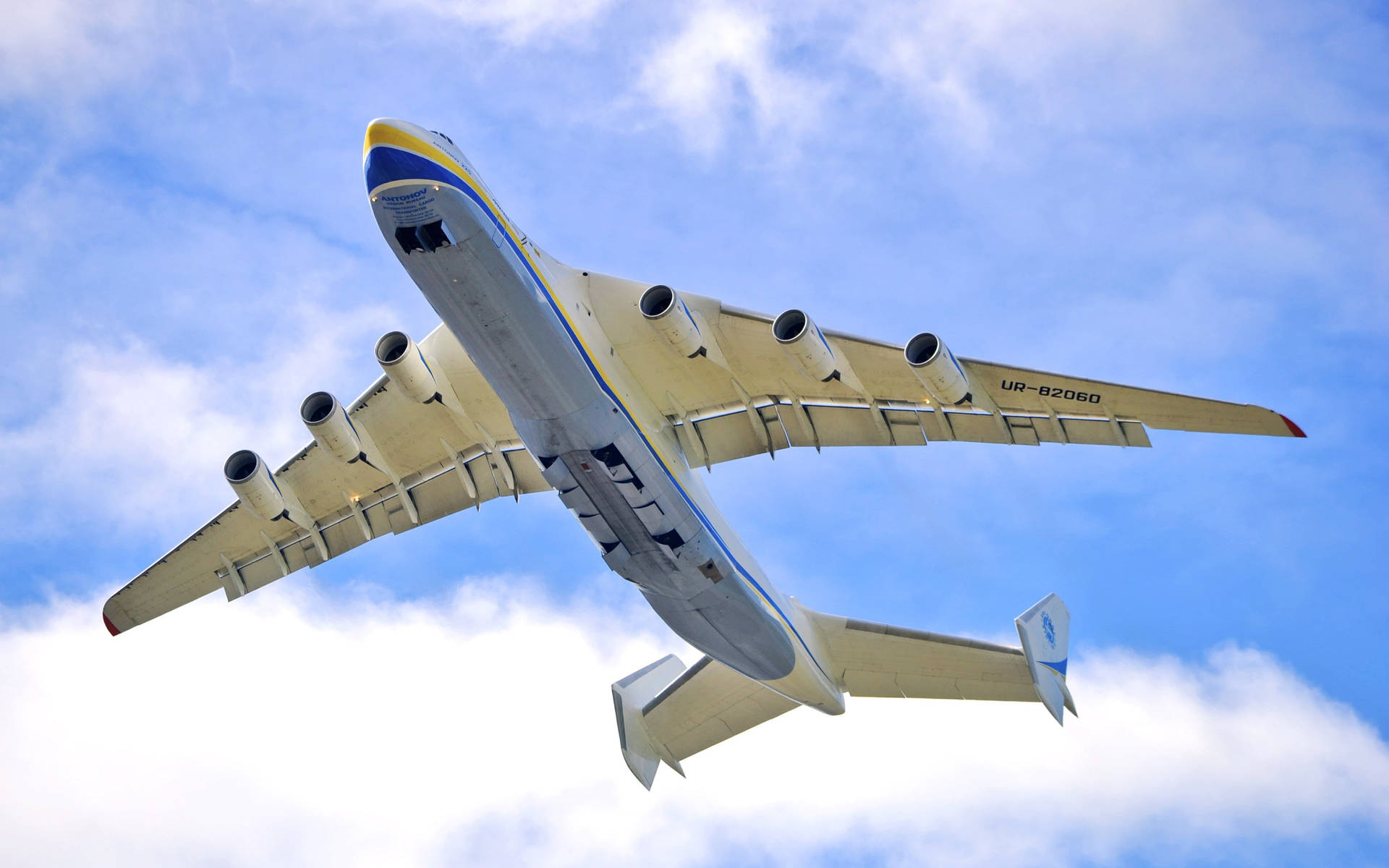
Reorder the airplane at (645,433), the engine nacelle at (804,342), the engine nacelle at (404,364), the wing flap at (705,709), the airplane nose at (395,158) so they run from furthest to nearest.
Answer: the wing flap at (705,709), the engine nacelle at (404,364), the engine nacelle at (804,342), the airplane at (645,433), the airplane nose at (395,158)

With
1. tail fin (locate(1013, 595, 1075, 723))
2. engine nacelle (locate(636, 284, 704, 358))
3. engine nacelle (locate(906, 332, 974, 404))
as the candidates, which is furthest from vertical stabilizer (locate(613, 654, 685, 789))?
engine nacelle (locate(906, 332, 974, 404))

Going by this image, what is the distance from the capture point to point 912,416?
13.3m

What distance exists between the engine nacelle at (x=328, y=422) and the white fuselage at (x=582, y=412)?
2307 millimetres

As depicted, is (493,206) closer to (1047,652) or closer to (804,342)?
(804,342)

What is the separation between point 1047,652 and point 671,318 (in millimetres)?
6323

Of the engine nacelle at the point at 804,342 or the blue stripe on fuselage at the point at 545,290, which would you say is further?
the engine nacelle at the point at 804,342

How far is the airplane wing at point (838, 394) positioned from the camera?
12.0 meters

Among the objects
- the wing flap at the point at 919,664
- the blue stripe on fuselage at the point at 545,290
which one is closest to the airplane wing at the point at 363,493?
the blue stripe on fuselage at the point at 545,290

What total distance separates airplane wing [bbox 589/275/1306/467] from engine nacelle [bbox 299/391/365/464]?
9.77 feet

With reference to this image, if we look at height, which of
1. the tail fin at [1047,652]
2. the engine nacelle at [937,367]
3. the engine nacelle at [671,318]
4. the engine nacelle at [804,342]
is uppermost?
the engine nacelle at [671,318]

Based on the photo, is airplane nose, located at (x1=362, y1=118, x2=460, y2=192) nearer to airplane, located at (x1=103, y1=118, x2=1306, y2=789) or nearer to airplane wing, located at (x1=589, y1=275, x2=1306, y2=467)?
airplane, located at (x1=103, y1=118, x2=1306, y2=789)

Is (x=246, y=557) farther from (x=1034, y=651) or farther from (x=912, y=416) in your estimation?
(x=1034, y=651)

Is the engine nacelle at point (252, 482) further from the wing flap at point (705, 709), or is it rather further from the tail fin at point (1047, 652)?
the tail fin at point (1047, 652)

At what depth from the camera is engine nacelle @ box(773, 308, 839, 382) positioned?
1190cm
